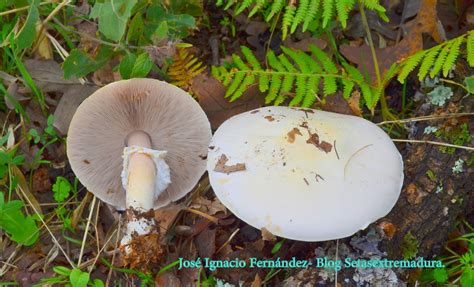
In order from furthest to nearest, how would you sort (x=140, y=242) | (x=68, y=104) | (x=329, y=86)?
(x=68, y=104), (x=329, y=86), (x=140, y=242)

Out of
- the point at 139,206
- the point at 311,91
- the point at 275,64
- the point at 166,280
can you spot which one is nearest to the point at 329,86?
the point at 311,91

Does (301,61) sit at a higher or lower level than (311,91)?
higher

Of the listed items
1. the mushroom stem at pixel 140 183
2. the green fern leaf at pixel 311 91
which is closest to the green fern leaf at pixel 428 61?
the green fern leaf at pixel 311 91

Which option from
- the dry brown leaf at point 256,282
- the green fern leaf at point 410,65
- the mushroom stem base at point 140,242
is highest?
the green fern leaf at point 410,65

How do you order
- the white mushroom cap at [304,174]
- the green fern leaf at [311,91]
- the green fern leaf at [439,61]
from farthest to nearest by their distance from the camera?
the green fern leaf at [311,91], the green fern leaf at [439,61], the white mushroom cap at [304,174]

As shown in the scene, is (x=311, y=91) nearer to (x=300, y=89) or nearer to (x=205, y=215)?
(x=300, y=89)

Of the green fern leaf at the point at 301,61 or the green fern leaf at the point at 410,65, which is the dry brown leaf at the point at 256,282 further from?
the green fern leaf at the point at 410,65
